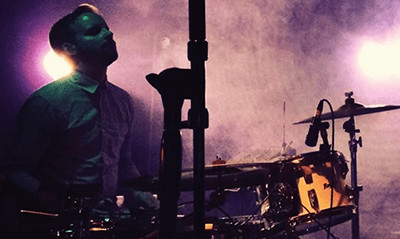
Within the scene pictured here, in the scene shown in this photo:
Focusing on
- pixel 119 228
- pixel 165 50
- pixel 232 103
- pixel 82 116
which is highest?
pixel 165 50

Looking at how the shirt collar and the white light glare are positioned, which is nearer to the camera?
the shirt collar

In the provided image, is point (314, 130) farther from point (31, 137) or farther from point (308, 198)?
point (31, 137)

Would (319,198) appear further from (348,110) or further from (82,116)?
(82,116)

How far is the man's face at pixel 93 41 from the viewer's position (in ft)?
10.2

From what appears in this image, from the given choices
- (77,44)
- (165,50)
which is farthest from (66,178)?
(165,50)

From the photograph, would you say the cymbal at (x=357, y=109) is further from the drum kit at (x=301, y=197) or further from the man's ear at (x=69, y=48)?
the man's ear at (x=69, y=48)

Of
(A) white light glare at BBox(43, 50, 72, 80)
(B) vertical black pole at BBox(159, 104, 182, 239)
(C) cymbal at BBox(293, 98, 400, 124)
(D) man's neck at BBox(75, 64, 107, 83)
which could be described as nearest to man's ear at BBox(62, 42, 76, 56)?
(D) man's neck at BBox(75, 64, 107, 83)

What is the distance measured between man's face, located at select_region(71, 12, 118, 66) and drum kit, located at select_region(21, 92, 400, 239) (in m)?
1.19

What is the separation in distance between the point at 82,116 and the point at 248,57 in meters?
3.64

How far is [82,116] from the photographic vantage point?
2.85 meters

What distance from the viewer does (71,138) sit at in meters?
2.77

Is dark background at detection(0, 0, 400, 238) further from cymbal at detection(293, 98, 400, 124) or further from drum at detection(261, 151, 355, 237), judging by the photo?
drum at detection(261, 151, 355, 237)

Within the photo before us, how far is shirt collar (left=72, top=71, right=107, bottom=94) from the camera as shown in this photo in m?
3.01

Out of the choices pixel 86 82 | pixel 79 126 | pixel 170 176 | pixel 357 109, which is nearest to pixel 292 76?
pixel 357 109
